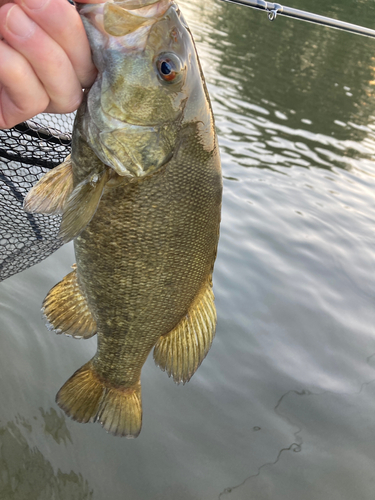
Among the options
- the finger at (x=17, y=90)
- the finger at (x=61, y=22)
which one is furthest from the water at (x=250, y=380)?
the finger at (x=61, y=22)

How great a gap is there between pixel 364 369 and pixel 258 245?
1.90m

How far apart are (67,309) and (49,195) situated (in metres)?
0.64

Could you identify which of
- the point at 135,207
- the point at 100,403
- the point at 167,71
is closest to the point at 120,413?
the point at 100,403

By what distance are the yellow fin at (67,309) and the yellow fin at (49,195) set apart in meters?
0.51

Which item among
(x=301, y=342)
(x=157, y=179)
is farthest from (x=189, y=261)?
(x=301, y=342)

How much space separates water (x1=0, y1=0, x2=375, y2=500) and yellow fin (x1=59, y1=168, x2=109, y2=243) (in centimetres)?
181

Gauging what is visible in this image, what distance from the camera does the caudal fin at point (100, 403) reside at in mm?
2178

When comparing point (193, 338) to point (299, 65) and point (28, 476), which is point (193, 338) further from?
point (299, 65)

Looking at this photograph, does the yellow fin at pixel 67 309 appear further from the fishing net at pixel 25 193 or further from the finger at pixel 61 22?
the finger at pixel 61 22

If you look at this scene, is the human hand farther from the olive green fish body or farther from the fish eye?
the olive green fish body

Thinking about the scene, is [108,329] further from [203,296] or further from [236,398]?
[236,398]

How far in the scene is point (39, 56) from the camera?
122 cm

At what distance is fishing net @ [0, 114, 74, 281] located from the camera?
2502 mm

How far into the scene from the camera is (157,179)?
1.70 metres
